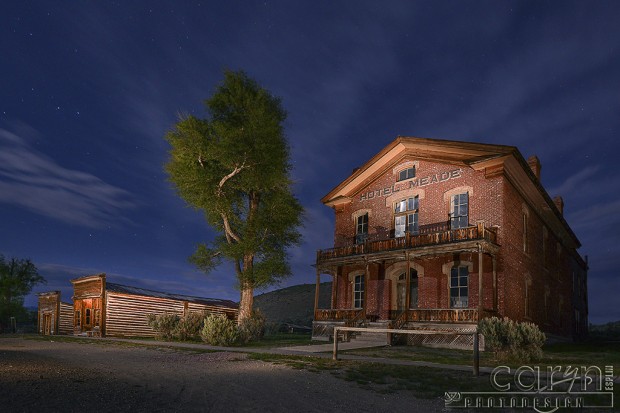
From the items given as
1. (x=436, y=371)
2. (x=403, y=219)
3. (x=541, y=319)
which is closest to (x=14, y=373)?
(x=436, y=371)

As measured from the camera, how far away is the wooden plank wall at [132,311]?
2812 cm

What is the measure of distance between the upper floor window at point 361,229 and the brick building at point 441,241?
61mm

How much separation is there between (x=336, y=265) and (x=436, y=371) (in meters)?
16.1

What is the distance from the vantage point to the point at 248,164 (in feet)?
85.6

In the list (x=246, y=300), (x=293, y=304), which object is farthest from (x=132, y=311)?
(x=293, y=304)

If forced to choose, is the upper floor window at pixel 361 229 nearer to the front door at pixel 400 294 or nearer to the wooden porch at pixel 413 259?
the wooden porch at pixel 413 259

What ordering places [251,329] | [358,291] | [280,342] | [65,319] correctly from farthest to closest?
[65,319] < [358,291] < [251,329] < [280,342]

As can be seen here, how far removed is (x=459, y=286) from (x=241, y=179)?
43.0ft

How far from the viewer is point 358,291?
2778 cm

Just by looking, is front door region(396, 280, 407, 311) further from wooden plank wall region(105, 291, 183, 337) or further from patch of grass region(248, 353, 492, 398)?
wooden plank wall region(105, 291, 183, 337)

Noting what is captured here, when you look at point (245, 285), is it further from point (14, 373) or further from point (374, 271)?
point (14, 373)

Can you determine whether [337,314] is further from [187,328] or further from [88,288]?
[88,288]

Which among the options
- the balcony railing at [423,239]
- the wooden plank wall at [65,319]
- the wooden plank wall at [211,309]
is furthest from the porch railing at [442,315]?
the wooden plank wall at [65,319]

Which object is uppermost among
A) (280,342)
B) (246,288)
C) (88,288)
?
(246,288)
